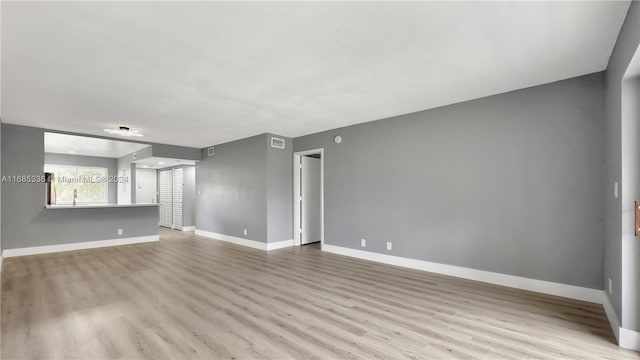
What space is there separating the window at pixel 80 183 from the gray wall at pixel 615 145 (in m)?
12.5

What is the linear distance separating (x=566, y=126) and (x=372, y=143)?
262 centimetres

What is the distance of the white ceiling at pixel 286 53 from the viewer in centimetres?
197

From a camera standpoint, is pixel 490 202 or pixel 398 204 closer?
pixel 490 202

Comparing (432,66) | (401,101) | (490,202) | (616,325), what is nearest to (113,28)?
(432,66)

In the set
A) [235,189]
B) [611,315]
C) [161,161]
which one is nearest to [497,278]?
[611,315]

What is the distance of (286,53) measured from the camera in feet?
8.32

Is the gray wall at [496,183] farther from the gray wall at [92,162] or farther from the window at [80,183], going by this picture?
the window at [80,183]

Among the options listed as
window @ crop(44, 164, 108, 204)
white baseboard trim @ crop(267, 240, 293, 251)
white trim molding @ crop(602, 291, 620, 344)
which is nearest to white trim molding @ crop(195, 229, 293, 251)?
white baseboard trim @ crop(267, 240, 293, 251)

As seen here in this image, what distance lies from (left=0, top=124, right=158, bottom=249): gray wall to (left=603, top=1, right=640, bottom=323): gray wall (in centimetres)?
839

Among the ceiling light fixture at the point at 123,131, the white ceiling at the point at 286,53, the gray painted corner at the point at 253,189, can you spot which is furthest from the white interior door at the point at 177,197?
the white ceiling at the point at 286,53

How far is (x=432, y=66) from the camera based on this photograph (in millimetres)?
2836

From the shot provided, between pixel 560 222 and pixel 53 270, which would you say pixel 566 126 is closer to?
pixel 560 222

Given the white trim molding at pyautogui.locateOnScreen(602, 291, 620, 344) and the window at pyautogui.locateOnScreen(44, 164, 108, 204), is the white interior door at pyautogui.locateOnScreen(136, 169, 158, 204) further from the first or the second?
the white trim molding at pyautogui.locateOnScreen(602, 291, 620, 344)

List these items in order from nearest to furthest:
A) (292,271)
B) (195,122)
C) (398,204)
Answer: (292,271), (398,204), (195,122)
